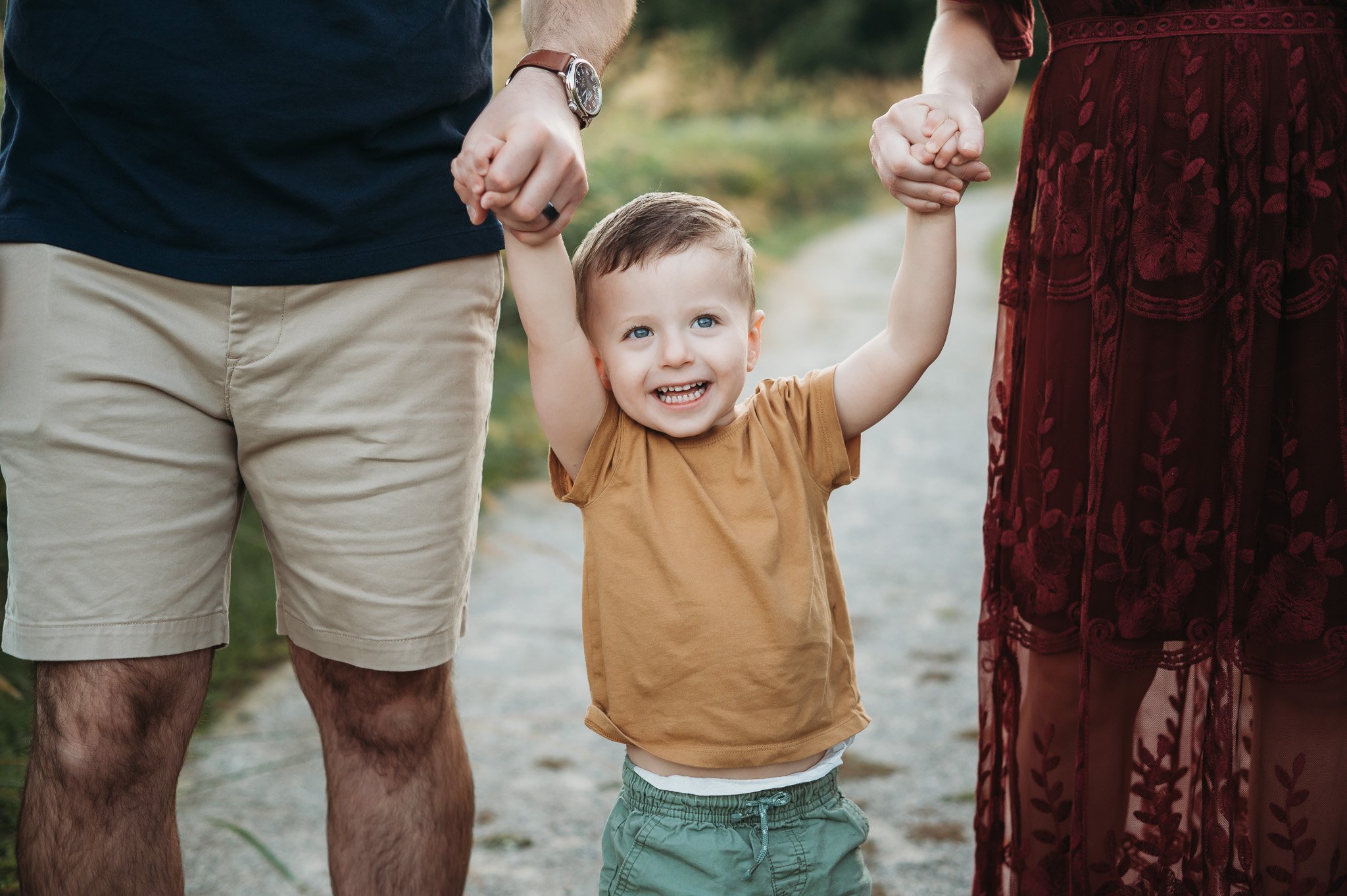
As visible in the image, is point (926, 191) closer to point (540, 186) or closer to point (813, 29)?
point (540, 186)

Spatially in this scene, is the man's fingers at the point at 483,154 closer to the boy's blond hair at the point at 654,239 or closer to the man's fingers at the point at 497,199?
the man's fingers at the point at 497,199

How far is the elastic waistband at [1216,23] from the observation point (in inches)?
62.8

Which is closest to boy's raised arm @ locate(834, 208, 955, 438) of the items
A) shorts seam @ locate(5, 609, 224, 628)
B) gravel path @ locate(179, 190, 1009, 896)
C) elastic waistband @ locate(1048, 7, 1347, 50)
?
→ elastic waistband @ locate(1048, 7, 1347, 50)

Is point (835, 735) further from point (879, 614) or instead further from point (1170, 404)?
point (879, 614)

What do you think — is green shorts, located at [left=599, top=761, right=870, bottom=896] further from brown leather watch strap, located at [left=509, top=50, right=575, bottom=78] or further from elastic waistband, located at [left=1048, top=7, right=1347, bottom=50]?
elastic waistband, located at [left=1048, top=7, right=1347, bottom=50]

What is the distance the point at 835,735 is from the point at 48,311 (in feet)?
3.64

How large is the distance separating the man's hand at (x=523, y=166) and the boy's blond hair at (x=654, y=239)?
0.13 metres

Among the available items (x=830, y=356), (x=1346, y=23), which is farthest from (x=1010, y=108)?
(x=1346, y=23)

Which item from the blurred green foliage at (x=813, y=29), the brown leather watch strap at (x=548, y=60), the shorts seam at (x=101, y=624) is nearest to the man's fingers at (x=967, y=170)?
the brown leather watch strap at (x=548, y=60)

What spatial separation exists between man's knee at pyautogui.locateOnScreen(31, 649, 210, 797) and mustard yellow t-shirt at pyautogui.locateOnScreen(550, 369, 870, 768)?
1.80ft

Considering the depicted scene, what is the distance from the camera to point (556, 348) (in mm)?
1586

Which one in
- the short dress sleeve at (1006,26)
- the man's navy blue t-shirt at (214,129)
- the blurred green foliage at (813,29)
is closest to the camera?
the man's navy blue t-shirt at (214,129)

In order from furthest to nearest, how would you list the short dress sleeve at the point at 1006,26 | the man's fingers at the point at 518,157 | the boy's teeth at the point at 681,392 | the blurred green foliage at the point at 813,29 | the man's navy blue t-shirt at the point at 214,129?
the blurred green foliage at the point at 813,29 → the short dress sleeve at the point at 1006,26 → the boy's teeth at the point at 681,392 → the man's navy blue t-shirt at the point at 214,129 → the man's fingers at the point at 518,157

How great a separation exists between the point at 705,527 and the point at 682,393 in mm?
173
